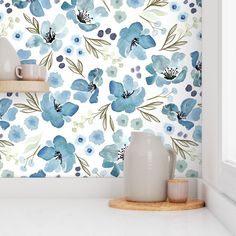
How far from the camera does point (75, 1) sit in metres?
2.23

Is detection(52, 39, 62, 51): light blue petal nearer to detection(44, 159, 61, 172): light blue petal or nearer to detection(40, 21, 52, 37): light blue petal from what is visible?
detection(40, 21, 52, 37): light blue petal

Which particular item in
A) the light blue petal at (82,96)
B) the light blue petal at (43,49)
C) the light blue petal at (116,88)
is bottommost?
the light blue petal at (82,96)

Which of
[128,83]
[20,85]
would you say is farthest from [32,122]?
[128,83]

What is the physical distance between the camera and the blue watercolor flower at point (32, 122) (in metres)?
2.21

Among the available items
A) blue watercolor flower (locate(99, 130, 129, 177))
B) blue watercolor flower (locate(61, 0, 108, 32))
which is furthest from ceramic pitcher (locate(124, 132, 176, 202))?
blue watercolor flower (locate(61, 0, 108, 32))

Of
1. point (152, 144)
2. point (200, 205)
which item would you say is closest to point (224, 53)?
point (152, 144)

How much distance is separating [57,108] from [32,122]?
0.38 ft

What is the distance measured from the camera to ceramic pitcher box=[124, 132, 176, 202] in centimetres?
193

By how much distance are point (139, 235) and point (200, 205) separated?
1.82 feet

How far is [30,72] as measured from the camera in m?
2.10

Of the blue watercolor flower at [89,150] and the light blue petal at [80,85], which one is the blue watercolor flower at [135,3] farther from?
the blue watercolor flower at [89,150]

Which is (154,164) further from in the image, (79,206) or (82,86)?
(82,86)

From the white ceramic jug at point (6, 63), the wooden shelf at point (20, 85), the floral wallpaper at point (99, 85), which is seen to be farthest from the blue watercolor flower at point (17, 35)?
the wooden shelf at point (20, 85)

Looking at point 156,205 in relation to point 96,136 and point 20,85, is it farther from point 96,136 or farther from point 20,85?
point 20,85
